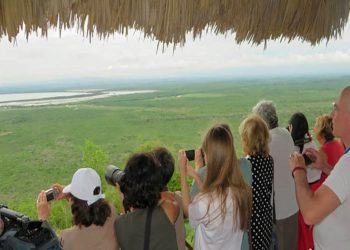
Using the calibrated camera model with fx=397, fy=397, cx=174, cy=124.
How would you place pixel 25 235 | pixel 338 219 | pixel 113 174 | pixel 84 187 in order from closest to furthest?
1. pixel 25 235
2. pixel 338 219
3. pixel 84 187
4. pixel 113 174

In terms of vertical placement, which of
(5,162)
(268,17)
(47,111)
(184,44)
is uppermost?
(268,17)

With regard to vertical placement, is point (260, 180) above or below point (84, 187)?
below

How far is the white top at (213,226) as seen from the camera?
1.36 m

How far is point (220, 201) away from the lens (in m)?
1.37

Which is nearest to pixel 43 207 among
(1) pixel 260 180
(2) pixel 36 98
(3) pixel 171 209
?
(3) pixel 171 209

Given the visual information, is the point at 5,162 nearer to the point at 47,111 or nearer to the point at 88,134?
the point at 47,111

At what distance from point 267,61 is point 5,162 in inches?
275

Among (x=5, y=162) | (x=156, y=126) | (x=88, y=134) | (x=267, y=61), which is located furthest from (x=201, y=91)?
(x=5, y=162)

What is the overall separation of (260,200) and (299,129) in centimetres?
61

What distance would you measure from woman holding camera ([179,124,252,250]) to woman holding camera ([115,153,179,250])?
0.10 meters

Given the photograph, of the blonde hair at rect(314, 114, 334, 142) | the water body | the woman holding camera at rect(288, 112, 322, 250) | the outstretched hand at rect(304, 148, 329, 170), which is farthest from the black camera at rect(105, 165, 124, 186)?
the water body

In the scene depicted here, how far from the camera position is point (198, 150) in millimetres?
1611

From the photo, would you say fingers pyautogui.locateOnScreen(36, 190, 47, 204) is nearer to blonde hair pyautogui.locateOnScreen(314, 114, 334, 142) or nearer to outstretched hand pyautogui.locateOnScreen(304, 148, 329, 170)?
outstretched hand pyautogui.locateOnScreen(304, 148, 329, 170)

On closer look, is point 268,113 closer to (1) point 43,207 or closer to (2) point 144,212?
(2) point 144,212
